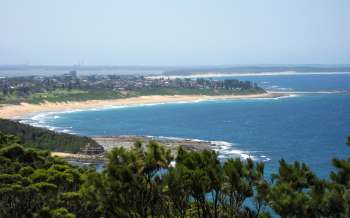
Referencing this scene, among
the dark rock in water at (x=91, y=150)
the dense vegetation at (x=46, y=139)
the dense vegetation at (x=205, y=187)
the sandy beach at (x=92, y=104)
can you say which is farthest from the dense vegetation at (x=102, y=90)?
the dense vegetation at (x=205, y=187)

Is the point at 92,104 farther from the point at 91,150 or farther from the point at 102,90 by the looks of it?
the point at 91,150

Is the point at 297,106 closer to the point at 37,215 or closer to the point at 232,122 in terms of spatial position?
the point at 232,122

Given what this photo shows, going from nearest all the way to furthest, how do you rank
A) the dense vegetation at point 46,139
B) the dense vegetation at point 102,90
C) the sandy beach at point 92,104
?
1. the dense vegetation at point 46,139
2. the sandy beach at point 92,104
3. the dense vegetation at point 102,90

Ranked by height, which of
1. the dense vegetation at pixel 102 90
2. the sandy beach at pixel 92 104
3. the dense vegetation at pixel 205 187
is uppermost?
the dense vegetation at pixel 205 187

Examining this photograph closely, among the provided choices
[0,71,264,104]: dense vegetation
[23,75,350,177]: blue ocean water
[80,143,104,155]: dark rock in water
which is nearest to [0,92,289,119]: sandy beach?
[0,71,264,104]: dense vegetation

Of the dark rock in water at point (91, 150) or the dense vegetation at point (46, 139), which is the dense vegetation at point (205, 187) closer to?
the dense vegetation at point (46, 139)

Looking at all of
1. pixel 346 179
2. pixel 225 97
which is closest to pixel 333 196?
pixel 346 179
